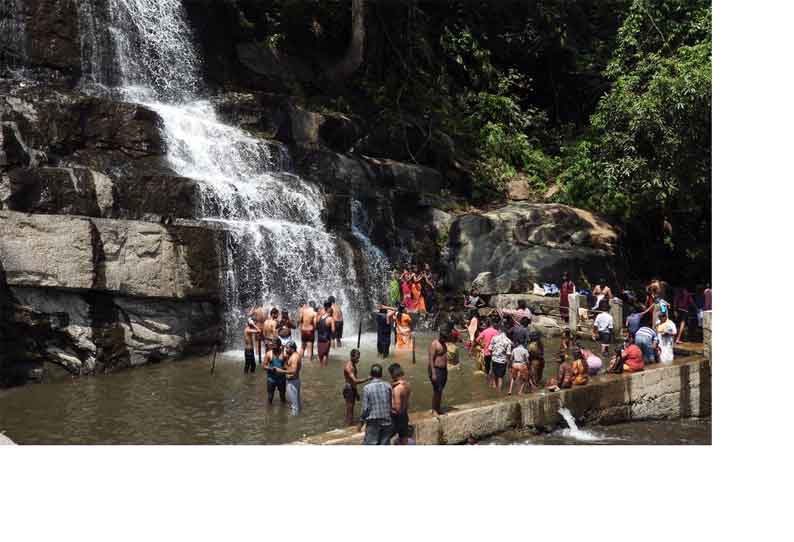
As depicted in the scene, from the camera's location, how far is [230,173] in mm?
14828

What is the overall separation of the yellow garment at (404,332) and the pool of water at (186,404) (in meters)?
0.71

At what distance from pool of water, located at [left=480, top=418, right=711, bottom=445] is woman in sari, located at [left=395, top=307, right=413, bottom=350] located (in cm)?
376

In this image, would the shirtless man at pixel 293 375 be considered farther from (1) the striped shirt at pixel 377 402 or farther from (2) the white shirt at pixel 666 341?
(2) the white shirt at pixel 666 341

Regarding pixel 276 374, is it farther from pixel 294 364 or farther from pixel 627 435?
pixel 627 435

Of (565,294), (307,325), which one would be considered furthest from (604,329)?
(307,325)

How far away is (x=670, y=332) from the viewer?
10.7 meters

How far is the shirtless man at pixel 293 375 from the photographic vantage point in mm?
8695

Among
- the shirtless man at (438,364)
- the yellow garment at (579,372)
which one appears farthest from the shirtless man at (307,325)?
the yellow garment at (579,372)

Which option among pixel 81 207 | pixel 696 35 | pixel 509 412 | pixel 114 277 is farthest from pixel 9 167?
pixel 696 35

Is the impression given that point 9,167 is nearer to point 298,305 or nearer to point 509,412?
point 298,305

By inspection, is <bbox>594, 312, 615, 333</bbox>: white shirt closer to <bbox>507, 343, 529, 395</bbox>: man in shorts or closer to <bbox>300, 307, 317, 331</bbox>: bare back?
<bbox>507, 343, 529, 395</bbox>: man in shorts

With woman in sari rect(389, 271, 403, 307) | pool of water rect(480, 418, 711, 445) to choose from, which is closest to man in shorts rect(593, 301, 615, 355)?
pool of water rect(480, 418, 711, 445)

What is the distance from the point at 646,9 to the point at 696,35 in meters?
1.33

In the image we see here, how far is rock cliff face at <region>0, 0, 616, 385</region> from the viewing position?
→ 10.7 meters
